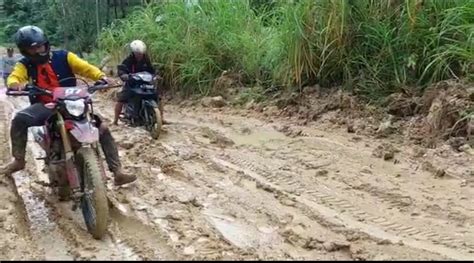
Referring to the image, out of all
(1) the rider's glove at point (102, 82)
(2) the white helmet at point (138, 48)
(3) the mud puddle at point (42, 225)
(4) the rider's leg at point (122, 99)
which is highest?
(1) the rider's glove at point (102, 82)

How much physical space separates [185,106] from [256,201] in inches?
242

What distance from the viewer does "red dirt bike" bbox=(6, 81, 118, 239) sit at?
4508 mm

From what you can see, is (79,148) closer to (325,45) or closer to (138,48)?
(325,45)

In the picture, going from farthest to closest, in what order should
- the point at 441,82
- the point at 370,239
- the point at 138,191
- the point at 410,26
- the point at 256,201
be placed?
the point at 410,26, the point at 441,82, the point at 138,191, the point at 256,201, the point at 370,239

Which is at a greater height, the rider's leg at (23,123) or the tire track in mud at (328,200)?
the rider's leg at (23,123)

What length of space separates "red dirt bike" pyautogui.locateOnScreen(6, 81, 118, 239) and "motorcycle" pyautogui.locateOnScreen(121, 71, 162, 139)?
3709 millimetres

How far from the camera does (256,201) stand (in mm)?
5156

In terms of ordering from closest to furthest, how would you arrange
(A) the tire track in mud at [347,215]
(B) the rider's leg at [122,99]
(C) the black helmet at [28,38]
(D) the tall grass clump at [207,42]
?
(A) the tire track in mud at [347,215] → (C) the black helmet at [28,38] → (B) the rider's leg at [122,99] → (D) the tall grass clump at [207,42]

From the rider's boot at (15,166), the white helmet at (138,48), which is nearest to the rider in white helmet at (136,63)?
the white helmet at (138,48)

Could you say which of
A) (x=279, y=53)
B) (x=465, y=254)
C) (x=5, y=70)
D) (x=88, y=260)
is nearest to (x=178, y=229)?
(x=88, y=260)

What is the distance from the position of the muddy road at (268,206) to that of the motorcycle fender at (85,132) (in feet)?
2.15

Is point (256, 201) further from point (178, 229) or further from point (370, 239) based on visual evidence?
point (370, 239)

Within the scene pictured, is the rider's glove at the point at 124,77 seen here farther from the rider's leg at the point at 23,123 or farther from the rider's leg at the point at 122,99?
the rider's leg at the point at 23,123

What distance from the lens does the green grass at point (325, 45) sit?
724 cm
